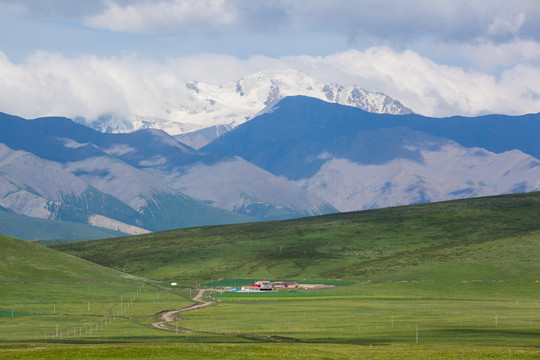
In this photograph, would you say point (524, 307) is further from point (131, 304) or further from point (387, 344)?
point (131, 304)

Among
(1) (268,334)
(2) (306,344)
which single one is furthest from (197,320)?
(2) (306,344)

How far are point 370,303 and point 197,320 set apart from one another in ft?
157

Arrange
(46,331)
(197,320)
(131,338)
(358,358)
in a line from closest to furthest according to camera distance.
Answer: (358,358)
(131,338)
(46,331)
(197,320)

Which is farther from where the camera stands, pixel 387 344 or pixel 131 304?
pixel 131 304

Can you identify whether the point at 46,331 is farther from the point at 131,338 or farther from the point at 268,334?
the point at 268,334

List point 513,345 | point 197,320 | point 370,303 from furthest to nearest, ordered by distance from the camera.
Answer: point 370,303, point 197,320, point 513,345

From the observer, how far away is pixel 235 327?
5207 inches

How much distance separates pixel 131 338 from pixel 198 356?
25657 mm

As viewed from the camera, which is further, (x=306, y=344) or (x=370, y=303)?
(x=370, y=303)

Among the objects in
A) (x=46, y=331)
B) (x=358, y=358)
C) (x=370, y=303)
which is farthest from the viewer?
(x=370, y=303)

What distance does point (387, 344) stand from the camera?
107812 mm

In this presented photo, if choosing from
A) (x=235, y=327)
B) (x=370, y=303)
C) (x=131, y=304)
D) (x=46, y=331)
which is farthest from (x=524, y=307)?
(x=46, y=331)

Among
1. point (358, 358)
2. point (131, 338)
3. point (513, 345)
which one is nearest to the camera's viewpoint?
point (358, 358)

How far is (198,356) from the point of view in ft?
306
